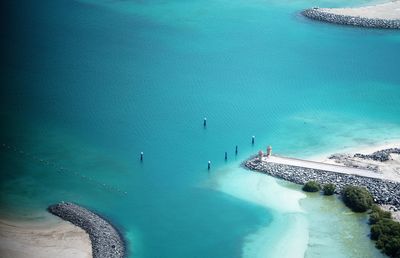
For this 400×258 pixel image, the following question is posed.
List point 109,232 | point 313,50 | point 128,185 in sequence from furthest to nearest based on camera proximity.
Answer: point 313,50
point 128,185
point 109,232

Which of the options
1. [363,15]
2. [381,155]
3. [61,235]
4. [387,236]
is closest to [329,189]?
[387,236]

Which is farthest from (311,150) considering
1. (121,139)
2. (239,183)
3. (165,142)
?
(121,139)

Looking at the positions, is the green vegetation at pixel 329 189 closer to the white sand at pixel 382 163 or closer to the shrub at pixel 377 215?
the shrub at pixel 377 215

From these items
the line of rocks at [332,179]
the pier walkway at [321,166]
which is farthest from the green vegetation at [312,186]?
the pier walkway at [321,166]

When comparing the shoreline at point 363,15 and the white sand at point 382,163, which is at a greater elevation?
the shoreline at point 363,15

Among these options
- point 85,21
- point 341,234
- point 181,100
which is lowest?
point 341,234

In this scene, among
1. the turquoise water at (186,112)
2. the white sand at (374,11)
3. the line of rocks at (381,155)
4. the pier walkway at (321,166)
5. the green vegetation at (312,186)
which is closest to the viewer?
the turquoise water at (186,112)

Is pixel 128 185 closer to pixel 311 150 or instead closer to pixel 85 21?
pixel 311 150

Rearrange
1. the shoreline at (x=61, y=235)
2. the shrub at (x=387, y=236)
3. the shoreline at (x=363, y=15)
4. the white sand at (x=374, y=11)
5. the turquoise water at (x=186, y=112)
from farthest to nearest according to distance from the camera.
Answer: the white sand at (x=374, y=11)
the shoreline at (x=363, y=15)
the turquoise water at (x=186, y=112)
the shrub at (x=387, y=236)
the shoreline at (x=61, y=235)
